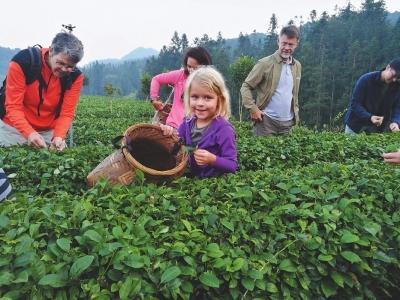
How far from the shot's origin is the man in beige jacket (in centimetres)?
544

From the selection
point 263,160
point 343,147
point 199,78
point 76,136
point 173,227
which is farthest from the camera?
point 76,136

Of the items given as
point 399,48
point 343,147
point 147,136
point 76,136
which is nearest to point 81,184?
point 147,136

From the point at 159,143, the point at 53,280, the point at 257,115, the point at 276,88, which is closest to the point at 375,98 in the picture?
the point at 276,88

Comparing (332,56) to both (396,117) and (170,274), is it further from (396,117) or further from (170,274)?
(170,274)

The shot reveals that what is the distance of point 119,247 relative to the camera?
1.85 metres

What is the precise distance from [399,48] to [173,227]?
204 feet

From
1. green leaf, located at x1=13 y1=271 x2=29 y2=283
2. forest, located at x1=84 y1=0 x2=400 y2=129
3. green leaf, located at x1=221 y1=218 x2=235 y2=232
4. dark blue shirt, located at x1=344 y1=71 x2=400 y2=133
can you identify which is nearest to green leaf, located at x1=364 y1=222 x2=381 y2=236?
green leaf, located at x1=221 y1=218 x2=235 y2=232

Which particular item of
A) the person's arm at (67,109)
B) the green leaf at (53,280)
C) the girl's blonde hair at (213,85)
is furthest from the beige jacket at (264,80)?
the green leaf at (53,280)

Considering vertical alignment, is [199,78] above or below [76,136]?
above

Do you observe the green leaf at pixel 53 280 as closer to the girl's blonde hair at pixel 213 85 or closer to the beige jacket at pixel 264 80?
the girl's blonde hair at pixel 213 85

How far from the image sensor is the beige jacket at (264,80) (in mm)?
5512

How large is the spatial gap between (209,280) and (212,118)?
5.31 feet

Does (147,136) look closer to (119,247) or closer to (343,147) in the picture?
(119,247)

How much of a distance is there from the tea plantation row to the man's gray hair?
1000mm
